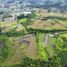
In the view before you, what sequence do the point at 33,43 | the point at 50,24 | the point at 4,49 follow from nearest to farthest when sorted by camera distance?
the point at 4,49
the point at 33,43
the point at 50,24

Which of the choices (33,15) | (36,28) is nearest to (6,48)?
(36,28)

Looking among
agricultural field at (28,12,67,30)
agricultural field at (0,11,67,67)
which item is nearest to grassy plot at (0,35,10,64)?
agricultural field at (0,11,67,67)

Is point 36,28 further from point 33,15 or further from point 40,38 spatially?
point 33,15

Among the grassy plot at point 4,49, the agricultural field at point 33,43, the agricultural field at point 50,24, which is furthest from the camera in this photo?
the agricultural field at point 50,24

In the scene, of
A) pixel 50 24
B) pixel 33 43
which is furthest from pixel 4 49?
pixel 50 24

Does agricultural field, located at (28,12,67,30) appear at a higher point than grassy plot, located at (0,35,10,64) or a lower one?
lower

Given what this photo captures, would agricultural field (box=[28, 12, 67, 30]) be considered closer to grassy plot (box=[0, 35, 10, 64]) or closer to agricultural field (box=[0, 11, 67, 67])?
agricultural field (box=[0, 11, 67, 67])

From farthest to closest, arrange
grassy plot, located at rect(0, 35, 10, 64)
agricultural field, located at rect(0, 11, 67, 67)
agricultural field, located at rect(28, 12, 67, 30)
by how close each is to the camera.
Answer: agricultural field, located at rect(28, 12, 67, 30) → grassy plot, located at rect(0, 35, 10, 64) → agricultural field, located at rect(0, 11, 67, 67)

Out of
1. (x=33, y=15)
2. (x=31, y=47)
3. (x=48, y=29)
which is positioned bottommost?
(x=33, y=15)

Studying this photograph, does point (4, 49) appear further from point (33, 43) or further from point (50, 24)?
point (50, 24)

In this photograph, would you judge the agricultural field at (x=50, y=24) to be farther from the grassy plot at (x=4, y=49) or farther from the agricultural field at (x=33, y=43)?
the grassy plot at (x=4, y=49)

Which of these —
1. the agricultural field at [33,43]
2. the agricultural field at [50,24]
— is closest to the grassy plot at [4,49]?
the agricultural field at [33,43]
